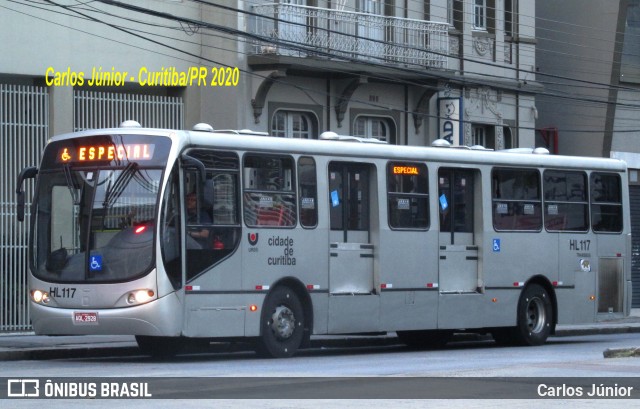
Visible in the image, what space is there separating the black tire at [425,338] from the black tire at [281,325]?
407 centimetres

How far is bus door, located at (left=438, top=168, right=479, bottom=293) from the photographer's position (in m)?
21.6

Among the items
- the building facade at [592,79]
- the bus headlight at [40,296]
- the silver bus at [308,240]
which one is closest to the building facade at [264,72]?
the building facade at [592,79]

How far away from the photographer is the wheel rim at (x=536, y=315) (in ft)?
75.7

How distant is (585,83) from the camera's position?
36312 millimetres

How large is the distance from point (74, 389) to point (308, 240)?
6380 millimetres

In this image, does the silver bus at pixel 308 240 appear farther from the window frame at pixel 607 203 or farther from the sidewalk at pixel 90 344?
the sidewalk at pixel 90 344

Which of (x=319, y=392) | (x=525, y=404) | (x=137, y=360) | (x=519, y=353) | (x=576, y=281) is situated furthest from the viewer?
(x=576, y=281)

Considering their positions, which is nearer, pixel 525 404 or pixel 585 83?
pixel 525 404

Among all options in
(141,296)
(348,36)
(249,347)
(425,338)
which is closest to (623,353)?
(425,338)

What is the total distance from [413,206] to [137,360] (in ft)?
16.9

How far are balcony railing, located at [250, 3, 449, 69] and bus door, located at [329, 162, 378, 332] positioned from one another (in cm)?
643

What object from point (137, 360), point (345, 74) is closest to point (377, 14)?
point (345, 74)

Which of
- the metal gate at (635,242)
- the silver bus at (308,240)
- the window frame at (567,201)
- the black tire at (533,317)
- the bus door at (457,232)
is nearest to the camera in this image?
the silver bus at (308,240)

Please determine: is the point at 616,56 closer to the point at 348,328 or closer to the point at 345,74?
the point at 345,74
